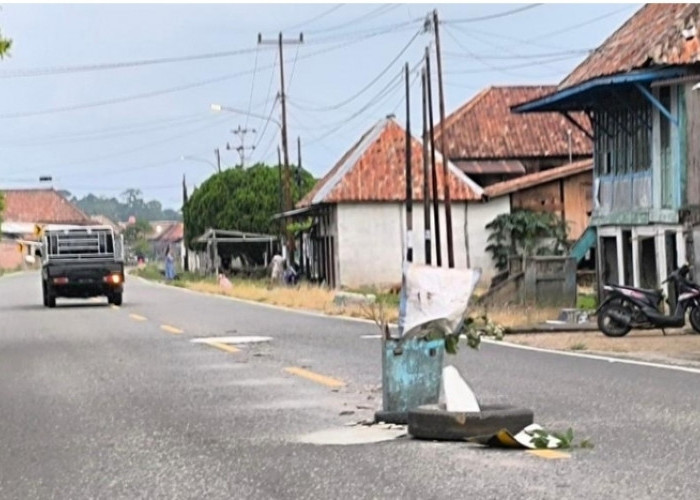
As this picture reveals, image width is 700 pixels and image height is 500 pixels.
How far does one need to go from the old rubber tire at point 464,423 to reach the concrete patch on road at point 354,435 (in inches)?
12.2

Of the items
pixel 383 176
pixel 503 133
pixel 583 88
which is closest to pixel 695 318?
pixel 583 88

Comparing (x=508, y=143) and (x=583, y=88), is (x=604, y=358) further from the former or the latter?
(x=508, y=143)

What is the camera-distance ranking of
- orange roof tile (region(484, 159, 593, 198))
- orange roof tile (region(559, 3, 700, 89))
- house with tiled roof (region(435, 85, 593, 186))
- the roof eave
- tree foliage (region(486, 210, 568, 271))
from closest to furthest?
orange roof tile (region(559, 3, 700, 89)) → the roof eave → orange roof tile (region(484, 159, 593, 198)) → tree foliage (region(486, 210, 568, 271)) → house with tiled roof (region(435, 85, 593, 186))

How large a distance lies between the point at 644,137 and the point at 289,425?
69.2ft

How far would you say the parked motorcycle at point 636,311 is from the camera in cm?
2425

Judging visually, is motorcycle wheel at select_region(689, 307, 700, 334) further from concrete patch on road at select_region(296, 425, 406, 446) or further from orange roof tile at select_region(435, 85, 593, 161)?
orange roof tile at select_region(435, 85, 593, 161)

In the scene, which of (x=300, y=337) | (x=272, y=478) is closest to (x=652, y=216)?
(x=300, y=337)

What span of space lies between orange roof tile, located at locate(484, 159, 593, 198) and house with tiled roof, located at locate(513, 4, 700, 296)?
15247 mm

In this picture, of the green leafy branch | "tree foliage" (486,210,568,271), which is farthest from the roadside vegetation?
the green leafy branch

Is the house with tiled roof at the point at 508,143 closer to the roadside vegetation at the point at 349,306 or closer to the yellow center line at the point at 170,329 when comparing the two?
the roadside vegetation at the point at 349,306

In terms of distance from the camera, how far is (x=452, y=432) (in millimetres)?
11109

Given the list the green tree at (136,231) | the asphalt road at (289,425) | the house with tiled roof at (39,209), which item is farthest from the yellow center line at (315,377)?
the green tree at (136,231)

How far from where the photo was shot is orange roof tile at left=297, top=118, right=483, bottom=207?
187 feet

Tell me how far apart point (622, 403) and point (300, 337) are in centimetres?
1186
